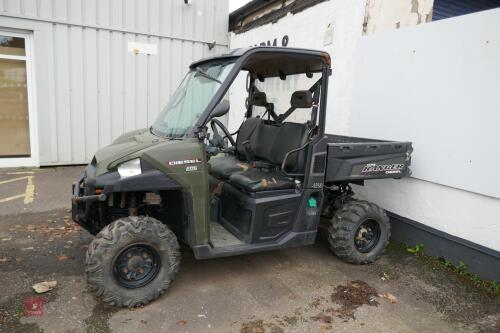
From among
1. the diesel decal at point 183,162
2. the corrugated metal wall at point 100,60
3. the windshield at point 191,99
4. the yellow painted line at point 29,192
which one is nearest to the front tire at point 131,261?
the diesel decal at point 183,162

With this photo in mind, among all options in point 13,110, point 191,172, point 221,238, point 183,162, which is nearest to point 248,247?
point 221,238

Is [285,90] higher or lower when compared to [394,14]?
lower

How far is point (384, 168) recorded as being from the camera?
4.26 m

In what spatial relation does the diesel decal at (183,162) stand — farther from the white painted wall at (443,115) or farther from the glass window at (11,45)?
the glass window at (11,45)

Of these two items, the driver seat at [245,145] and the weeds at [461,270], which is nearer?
the weeds at [461,270]

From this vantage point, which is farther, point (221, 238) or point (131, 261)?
point (221, 238)

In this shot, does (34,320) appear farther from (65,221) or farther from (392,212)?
(392,212)

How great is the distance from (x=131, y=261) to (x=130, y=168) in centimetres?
79

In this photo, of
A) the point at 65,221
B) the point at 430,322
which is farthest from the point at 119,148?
the point at 430,322

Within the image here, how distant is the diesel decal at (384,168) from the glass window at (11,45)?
7617 mm

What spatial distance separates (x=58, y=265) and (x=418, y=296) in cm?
368

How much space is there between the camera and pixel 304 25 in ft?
22.5

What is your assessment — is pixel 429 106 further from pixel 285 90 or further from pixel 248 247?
pixel 248 247

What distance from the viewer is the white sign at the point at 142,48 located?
8.74 metres
